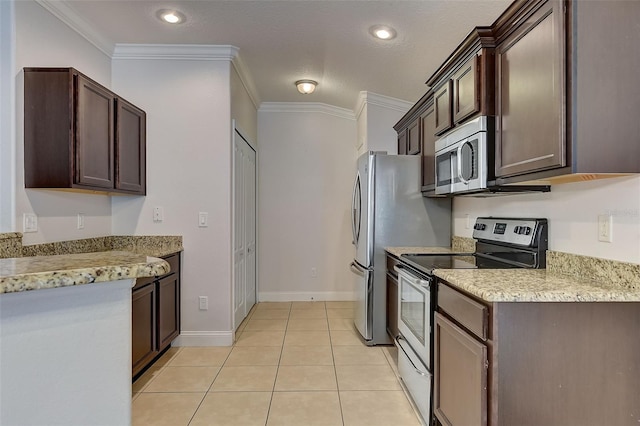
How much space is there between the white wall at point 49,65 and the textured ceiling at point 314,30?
16 centimetres

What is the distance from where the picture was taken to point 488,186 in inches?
82.0

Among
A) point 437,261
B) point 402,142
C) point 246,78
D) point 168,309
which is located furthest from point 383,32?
point 168,309

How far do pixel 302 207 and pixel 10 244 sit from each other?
3.28 metres

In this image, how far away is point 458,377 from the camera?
1.71 meters

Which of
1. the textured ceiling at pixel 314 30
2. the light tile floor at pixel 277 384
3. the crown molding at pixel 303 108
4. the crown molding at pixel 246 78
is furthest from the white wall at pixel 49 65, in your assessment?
the crown molding at pixel 303 108

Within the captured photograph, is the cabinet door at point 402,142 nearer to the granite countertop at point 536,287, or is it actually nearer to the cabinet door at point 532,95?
the cabinet door at point 532,95

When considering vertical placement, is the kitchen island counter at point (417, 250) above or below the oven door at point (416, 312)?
above

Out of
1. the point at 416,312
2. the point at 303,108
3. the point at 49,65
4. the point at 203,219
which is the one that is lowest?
the point at 416,312

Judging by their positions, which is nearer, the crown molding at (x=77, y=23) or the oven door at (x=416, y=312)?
the oven door at (x=416, y=312)

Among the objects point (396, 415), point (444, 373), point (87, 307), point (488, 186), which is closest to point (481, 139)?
point (488, 186)

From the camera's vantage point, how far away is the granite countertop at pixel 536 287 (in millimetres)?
1421

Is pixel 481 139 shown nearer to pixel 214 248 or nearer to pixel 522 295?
pixel 522 295

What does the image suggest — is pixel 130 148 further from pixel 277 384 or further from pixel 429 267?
pixel 429 267

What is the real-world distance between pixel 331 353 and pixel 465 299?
179cm
